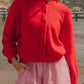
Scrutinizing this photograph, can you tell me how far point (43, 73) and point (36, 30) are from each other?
10.7 inches

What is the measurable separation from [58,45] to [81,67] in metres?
4.36

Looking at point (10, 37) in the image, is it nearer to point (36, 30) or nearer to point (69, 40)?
point (36, 30)

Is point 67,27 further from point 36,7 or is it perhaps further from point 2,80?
→ point 2,80

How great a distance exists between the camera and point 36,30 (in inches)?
72.5

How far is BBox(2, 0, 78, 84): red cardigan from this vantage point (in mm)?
1854

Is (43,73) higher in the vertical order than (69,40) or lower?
lower

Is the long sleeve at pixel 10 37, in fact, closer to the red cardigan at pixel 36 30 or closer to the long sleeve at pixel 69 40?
the red cardigan at pixel 36 30

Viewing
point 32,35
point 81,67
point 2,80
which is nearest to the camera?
point 32,35

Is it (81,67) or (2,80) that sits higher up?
(2,80)

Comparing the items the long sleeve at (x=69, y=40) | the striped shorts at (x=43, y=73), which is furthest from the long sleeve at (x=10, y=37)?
the long sleeve at (x=69, y=40)

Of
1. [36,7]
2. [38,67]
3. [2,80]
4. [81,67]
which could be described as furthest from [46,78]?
[81,67]

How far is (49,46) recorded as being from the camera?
1870 millimetres

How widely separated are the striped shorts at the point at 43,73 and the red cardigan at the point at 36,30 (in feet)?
0.11

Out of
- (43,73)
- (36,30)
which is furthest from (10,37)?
(43,73)
